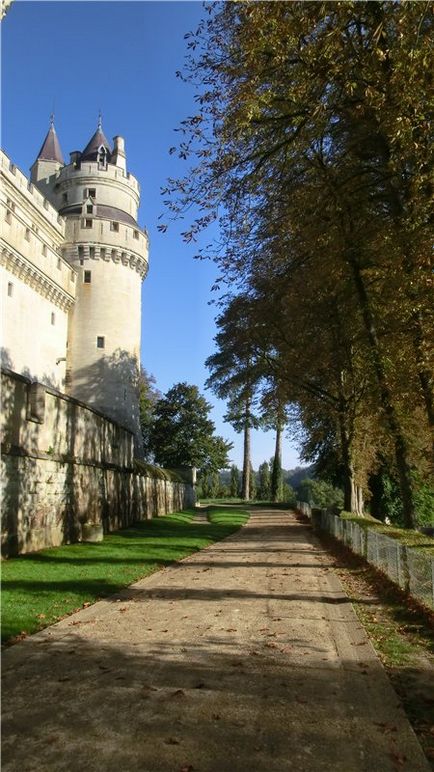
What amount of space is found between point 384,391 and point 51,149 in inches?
Answer: 1898

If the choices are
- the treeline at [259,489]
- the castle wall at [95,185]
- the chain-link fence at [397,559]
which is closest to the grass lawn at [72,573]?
the chain-link fence at [397,559]

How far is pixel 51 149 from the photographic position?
5341cm

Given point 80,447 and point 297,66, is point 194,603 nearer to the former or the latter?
point 297,66

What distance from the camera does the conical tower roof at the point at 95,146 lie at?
47312 millimetres

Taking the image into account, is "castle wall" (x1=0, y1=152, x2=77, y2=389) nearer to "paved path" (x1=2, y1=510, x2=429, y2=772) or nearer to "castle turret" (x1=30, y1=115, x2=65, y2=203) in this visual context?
"castle turret" (x1=30, y1=115, x2=65, y2=203)

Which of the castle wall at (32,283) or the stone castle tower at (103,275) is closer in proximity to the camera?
the castle wall at (32,283)

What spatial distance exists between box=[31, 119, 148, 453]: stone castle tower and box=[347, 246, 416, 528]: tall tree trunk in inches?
1205

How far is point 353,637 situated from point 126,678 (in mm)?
3263

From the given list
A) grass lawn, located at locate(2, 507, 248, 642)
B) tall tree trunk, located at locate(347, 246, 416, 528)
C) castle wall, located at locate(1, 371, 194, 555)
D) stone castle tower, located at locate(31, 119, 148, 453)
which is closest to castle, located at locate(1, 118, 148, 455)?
stone castle tower, located at locate(31, 119, 148, 453)

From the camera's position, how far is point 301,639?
7398 millimetres

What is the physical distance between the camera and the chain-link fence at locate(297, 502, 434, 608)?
895 cm

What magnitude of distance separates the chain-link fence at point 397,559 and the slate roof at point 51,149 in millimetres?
46104

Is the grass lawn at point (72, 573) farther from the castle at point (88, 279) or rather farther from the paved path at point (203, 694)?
the castle at point (88, 279)

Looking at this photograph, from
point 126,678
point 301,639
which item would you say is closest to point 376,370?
point 301,639
